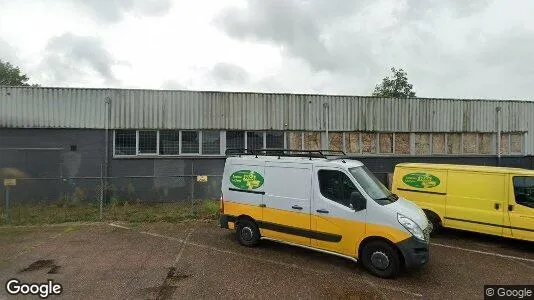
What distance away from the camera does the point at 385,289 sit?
6062 mm

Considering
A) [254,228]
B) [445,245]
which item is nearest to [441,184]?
[445,245]

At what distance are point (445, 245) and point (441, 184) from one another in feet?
5.48

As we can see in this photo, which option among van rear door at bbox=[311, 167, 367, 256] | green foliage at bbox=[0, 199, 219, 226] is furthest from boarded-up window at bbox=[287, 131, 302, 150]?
van rear door at bbox=[311, 167, 367, 256]

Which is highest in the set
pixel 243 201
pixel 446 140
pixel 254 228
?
pixel 446 140

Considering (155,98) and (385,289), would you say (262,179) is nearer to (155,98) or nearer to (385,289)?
(385,289)

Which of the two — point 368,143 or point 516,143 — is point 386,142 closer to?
point 368,143

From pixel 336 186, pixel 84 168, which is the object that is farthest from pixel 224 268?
pixel 84 168

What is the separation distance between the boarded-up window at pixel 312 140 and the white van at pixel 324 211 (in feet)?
23.2

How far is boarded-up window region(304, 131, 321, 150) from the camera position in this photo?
15.6 m

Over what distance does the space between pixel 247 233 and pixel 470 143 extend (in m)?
13.9

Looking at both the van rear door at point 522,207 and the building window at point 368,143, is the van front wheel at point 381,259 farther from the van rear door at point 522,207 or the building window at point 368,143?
the building window at point 368,143

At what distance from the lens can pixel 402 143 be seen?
16469 millimetres

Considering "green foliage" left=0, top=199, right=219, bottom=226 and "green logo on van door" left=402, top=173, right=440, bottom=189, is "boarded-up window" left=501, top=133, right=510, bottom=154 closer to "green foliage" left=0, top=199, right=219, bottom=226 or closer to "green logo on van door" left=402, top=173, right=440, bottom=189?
"green logo on van door" left=402, top=173, right=440, bottom=189

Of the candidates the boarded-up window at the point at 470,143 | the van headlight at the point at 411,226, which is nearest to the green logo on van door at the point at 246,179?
the van headlight at the point at 411,226
